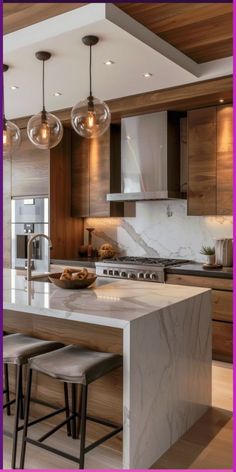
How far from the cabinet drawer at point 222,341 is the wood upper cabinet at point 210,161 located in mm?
1081

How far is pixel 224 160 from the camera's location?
3914 mm

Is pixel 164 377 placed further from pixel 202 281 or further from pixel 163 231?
pixel 163 231

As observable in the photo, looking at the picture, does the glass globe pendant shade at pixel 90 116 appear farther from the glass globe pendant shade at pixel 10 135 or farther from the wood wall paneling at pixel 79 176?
the wood wall paneling at pixel 79 176

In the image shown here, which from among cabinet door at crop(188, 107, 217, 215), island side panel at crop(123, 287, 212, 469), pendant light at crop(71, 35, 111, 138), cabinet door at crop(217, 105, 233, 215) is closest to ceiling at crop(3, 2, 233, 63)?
pendant light at crop(71, 35, 111, 138)

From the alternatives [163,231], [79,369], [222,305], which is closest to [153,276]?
[222,305]

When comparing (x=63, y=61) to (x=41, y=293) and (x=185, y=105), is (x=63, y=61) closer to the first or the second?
(x=185, y=105)

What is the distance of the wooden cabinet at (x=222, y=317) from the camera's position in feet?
11.7

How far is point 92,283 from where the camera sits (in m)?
2.67

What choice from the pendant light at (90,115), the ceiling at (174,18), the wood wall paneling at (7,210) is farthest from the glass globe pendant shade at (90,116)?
the wood wall paneling at (7,210)

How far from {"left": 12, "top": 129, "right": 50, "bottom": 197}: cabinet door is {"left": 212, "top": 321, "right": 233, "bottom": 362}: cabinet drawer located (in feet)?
8.37

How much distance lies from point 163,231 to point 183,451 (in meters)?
2.73

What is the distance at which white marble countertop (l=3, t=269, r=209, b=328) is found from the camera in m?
1.94

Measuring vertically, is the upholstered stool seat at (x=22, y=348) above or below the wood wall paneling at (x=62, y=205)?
below

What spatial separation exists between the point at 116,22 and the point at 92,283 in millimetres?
1673
